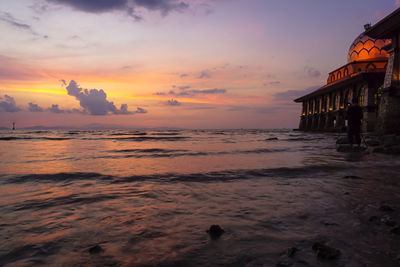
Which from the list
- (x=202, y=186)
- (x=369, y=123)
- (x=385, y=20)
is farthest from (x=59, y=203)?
(x=369, y=123)

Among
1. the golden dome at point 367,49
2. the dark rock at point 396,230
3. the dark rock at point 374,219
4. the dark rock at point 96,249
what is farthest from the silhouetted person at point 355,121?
the golden dome at point 367,49

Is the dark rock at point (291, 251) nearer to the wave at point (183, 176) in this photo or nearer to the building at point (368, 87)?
the wave at point (183, 176)

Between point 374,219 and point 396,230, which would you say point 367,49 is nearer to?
point 374,219

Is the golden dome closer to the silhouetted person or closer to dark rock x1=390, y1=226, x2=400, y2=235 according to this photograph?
the silhouetted person

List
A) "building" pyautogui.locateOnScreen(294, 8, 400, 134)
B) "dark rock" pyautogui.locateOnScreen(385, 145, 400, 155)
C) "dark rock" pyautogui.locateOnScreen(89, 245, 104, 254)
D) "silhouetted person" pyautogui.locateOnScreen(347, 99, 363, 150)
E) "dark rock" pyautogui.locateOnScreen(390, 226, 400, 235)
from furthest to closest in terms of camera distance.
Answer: "building" pyautogui.locateOnScreen(294, 8, 400, 134) → "silhouetted person" pyautogui.locateOnScreen(347, 99, 363, 150) → "dark rock" pyautogui.locateOnScreen(385, 145, 400, 155) → "dark rock" pyautogui.locateOnScreen(390, 226, 400, 235) → "dark rock" pyautogui.locateOnScreen(89, 245, 104, 254)

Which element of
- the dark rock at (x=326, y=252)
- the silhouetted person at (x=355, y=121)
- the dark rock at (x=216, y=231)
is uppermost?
the silhouetted person at (x=355, y=121)

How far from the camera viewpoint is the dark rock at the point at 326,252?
68.3 inches

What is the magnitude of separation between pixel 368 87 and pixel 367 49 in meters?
17.7

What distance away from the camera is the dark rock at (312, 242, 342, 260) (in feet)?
5.69

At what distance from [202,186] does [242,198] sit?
105cm

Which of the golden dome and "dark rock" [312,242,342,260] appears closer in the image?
"dark rock" [312,242,342,260]

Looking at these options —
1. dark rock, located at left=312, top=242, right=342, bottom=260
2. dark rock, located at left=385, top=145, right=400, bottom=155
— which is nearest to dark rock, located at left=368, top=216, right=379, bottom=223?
dark rock, located at left=312, top=242, right=342, bottom=260

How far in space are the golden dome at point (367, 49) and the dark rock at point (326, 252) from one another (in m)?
61.2

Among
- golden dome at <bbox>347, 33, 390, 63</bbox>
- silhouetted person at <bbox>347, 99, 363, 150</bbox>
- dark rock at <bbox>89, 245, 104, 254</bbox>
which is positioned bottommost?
dark rock at <bbox>89, 245, 104, 254</bbox>
